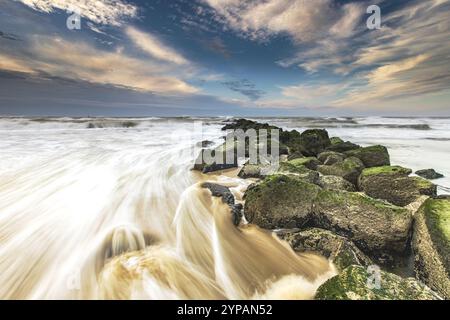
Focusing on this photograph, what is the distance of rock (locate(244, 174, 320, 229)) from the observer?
4047 millimetres

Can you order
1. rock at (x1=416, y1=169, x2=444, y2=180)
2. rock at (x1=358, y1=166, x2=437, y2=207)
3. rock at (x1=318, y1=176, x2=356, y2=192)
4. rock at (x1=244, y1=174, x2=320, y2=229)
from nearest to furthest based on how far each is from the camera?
rock at (x1=244, y1=174, x2=320, y2=229) → rock at (x1=358, y1=166, x2=437, y2=207) → rock at (x1=318, y1=176, x2=356, y2=192) → rock at (x1=416, y1=169, x2=444, y2=180)

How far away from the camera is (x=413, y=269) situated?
309 cm

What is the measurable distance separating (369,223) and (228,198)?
2.52 meters

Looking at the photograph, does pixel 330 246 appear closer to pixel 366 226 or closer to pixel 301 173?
pixel 366 226

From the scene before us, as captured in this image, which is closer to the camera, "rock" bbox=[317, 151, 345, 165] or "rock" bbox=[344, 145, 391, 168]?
"rock" bbox=[344, 145, 391, 168]

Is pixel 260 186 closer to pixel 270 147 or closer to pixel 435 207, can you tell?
pixel 435 207

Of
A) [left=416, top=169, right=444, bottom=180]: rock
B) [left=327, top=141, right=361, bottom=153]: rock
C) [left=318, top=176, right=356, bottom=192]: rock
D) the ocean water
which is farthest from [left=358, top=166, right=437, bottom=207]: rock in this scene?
[left=327, top=141, right=361, bottom=153]: rock

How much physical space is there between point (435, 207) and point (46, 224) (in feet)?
19.7

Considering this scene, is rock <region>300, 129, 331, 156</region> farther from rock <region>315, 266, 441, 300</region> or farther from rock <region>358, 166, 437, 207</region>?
rock <region>315, 266, 441, 300</region>

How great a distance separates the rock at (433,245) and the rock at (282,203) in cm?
142

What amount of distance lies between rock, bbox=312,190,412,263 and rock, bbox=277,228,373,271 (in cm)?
27

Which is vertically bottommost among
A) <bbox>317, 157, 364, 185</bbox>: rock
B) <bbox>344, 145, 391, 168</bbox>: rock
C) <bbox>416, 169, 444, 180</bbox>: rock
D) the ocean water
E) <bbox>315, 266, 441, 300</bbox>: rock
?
the ocean water

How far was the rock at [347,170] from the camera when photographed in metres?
5.85

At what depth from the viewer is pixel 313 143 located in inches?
391
